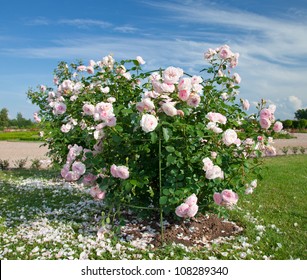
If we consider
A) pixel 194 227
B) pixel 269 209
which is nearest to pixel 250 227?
pixel 194 227

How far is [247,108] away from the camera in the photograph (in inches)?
159

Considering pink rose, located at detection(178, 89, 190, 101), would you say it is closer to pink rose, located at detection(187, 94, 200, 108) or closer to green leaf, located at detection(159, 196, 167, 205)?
pink rose, located at detection(187, 94, 200, 108)

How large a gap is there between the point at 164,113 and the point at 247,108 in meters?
1.26

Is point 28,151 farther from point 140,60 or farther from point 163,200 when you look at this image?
point 163,200

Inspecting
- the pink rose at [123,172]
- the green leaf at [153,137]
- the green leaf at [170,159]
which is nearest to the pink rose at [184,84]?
the green leaf at [153,137]

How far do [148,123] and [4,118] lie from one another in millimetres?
41221

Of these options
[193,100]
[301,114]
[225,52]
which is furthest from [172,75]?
[301,114]

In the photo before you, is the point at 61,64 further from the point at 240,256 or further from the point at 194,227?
the point at 240,256

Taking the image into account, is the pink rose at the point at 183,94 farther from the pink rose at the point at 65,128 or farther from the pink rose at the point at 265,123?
the pink rose at the point at 65,128

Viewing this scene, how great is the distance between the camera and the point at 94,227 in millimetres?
4238

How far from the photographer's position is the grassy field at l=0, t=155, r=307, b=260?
3.53 m

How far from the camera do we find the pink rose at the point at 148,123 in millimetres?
2904

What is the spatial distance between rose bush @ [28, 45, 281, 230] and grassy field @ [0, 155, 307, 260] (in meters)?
0.43

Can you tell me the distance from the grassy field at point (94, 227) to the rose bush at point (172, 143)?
43 cm
